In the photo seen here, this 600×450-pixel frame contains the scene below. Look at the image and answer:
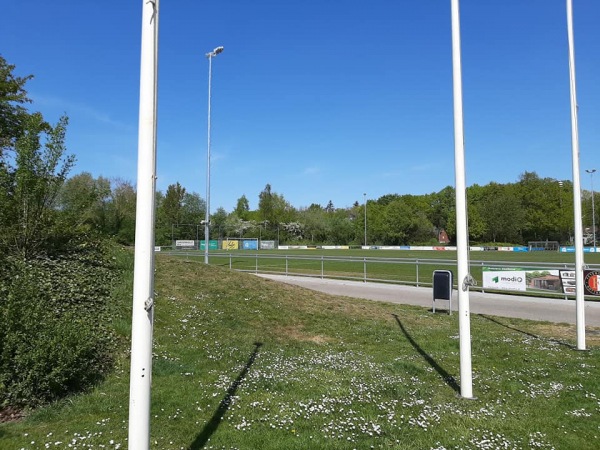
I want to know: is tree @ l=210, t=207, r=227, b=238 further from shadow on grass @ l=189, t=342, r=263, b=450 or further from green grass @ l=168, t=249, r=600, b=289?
shadow on grass @ l=189, t=342, r=263, b=450

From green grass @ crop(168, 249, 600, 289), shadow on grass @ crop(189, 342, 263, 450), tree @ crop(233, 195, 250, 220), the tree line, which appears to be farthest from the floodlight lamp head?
tree @ crop(233, 195, 250, 220)

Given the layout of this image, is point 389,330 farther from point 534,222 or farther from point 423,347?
point 534,222

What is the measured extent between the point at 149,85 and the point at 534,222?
114 m

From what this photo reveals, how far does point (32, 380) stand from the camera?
5.05m

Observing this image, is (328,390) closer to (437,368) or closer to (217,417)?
(217,417)

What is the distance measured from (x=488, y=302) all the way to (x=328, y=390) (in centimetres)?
1205

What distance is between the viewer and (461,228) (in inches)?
229

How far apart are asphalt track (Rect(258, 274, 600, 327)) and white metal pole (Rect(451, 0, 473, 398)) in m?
7.75

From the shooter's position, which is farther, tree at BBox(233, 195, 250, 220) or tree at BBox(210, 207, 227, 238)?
tree at BBox(233, 195, 250, 220)

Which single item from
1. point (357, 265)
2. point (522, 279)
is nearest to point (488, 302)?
point (522, 279)

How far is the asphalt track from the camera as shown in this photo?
13133 millimetres

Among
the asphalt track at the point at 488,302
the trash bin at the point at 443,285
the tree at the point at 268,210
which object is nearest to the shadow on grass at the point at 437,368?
the trash bin at the point at 443,285

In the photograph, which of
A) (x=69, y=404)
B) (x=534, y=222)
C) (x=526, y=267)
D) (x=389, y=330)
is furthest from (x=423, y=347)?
(x=534, y=222)

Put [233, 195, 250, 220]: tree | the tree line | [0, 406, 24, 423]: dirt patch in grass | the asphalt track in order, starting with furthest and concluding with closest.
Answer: [233, 195, 250, 220]: tree
the tree line
the asphalt track
[0, 406, 24, 423]: dirt patch in grass
